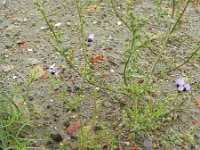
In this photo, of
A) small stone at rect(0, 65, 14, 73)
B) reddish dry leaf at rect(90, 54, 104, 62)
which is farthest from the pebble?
reddish dry leaf at rect(90, 54, 104, 62)

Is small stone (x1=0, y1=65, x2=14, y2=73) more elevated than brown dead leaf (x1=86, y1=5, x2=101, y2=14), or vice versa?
brown dead leaf (x1=86, y1=5, x2=101, y2=14)

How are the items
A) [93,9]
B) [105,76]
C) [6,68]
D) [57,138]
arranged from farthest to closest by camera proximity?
[93,9] < [6,68] < [105,76] < [57,138]

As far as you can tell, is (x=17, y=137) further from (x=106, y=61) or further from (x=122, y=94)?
(x=106, y=61)

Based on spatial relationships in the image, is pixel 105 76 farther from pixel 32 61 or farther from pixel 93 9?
pixel 93 9

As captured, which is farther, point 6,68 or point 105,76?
point 6,68

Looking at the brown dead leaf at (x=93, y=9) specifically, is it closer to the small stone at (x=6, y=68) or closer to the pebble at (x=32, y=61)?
the pebble at (x=32, y=61)

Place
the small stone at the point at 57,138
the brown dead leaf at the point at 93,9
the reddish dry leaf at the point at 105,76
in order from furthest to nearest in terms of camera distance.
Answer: the brown dead leaf at the point at 93,9 → the reddish dry leaf at the point at 105,76 → the small stone at the point at 57,138

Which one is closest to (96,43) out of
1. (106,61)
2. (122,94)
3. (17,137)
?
(106,61)

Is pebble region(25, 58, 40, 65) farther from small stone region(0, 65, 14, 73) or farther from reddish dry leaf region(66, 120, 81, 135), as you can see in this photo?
reddish dry leaf region(66, 120, 81, 135)

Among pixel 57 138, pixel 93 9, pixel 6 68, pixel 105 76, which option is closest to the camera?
pixel 57 138

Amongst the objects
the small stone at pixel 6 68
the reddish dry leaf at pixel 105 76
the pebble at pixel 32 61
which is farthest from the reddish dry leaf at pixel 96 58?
the small stone at pixel 6 68

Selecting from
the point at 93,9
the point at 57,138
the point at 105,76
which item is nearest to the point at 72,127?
the point at 57,138
